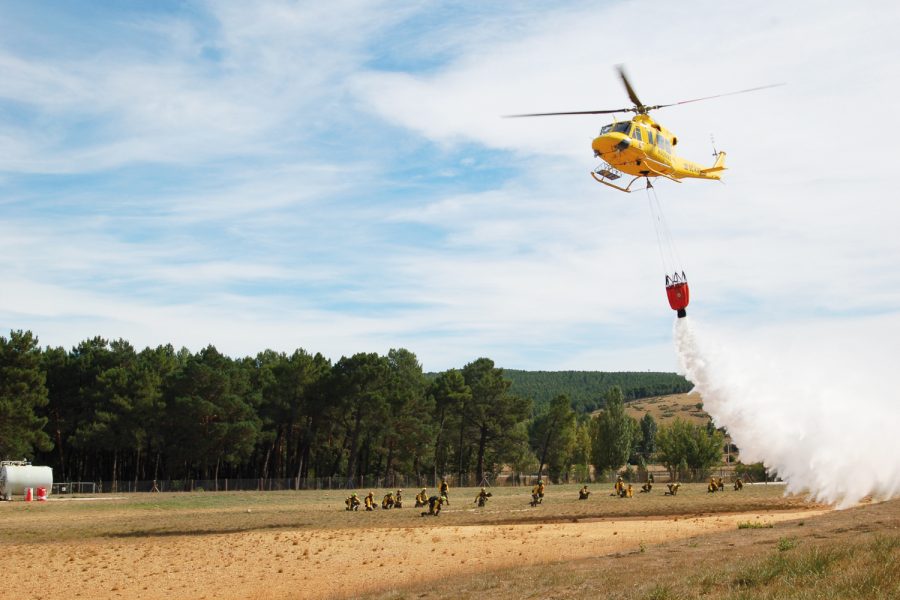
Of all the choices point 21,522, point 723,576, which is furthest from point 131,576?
point 21,522

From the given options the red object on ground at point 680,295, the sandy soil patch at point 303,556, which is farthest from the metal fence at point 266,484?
the red object on ground at point 680,295

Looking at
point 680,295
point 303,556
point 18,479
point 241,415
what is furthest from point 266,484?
point 303,556

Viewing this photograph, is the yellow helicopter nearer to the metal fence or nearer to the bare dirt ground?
the bare dirt ground

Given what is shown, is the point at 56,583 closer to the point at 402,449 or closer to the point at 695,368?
the point at 695,368

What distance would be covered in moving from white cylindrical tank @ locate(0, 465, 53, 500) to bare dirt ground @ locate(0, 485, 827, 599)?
17709mm

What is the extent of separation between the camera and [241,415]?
97250 millimetres

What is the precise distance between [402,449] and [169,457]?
1076 inches

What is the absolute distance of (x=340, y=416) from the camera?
356 feet

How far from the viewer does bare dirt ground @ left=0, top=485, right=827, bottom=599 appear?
83.7 ft

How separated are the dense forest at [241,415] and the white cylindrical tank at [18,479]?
48.0 feet

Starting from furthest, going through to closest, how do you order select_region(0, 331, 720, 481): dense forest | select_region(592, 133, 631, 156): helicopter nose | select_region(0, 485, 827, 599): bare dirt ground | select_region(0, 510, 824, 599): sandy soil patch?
1. select_region(0, 331, 720, 481): dense forest
2. select_region(592, 133, 631, 156): helicopter nose
3. select_region(0, 485, 827, 599): bare dirt ground
4. select_region(0, 510, 824, 599): sandy soil patch

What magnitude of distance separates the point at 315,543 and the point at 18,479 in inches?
1901

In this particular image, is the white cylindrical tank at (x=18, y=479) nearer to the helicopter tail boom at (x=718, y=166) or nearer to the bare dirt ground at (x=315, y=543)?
the bare dirt ground at (x=315, y=543)

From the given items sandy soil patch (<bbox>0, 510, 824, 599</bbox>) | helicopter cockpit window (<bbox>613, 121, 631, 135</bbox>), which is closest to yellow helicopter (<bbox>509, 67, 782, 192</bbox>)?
helicopter cockpit window (<bbox>613, 121, 631, 135</bbox>)
